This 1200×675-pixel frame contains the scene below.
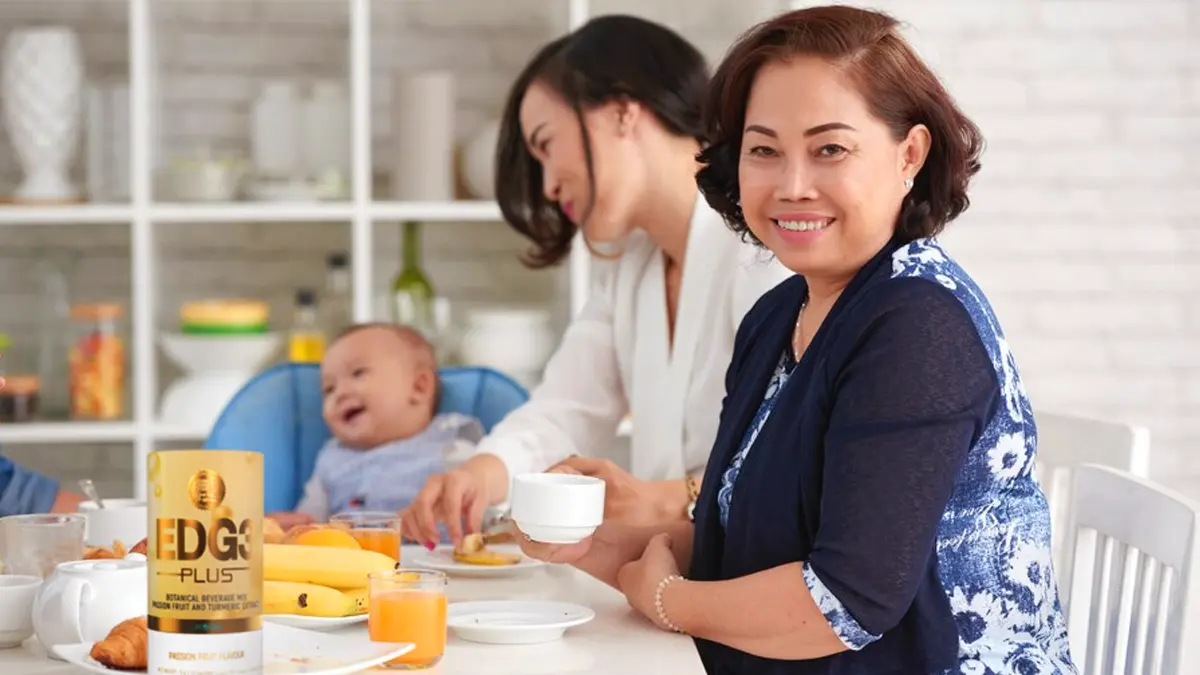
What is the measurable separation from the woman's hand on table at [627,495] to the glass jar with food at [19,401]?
213cm

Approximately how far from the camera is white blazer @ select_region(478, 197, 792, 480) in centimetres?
232

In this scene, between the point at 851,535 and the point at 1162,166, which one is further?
the point at 1162,166

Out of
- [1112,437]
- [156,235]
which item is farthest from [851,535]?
[156,235]

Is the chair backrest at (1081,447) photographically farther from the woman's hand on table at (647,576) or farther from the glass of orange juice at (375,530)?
the glass of orange juice at (375,530)

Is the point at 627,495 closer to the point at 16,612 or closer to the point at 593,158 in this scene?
the point at 593,158

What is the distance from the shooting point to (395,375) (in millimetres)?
2822

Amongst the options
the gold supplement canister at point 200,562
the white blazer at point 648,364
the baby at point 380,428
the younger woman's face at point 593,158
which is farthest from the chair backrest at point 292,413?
the gold supplement canister at point 200,562

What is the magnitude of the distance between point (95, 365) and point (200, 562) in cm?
265

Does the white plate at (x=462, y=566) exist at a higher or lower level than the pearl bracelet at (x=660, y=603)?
lower

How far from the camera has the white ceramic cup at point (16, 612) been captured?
143cm

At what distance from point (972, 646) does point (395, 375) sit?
1.54 meters

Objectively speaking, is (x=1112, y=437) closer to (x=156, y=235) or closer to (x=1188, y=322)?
(x=1188, y=322)

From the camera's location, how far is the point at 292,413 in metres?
2.76

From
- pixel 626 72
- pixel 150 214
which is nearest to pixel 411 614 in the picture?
pixel 626 72
